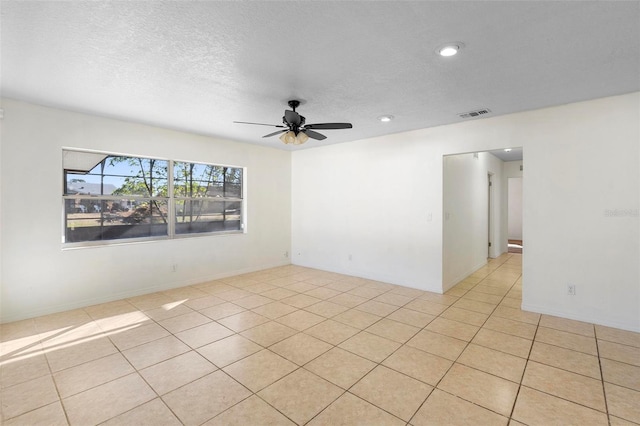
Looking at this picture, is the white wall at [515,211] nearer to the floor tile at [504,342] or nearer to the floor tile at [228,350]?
the floor tile at [504,342]

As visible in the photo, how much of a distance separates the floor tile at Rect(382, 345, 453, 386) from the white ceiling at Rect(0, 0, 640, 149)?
2.59 meters

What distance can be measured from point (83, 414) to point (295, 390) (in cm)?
140

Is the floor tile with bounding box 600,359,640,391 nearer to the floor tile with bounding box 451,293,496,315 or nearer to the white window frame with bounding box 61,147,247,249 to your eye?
the floor tile with bounding box 451,293,496,315

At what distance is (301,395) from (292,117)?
2622 millimetres

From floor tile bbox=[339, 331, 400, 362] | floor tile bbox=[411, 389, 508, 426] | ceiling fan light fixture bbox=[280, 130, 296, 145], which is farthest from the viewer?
ceiling fan light fixture bbox=[280, 130, 296, 145]

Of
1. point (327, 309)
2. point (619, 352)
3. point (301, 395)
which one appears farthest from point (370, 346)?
point (619, 352)

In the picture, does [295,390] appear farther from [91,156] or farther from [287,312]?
[91,156]

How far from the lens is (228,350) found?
278 centimetres

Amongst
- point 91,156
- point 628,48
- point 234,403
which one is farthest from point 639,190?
point 91,156

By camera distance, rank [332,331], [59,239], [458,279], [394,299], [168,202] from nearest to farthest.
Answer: [332,331] → [59,239] → [394,299] → [168,202] → [458,279]

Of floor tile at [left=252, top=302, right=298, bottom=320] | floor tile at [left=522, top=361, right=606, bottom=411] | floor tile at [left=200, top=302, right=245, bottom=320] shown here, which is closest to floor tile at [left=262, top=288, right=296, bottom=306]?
floor tile at [left=252, top=302, right=298, bottom=320]

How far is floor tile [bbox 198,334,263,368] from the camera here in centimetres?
262

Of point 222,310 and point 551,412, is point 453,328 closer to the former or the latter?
point 551,412

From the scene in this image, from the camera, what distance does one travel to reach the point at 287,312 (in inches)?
147
